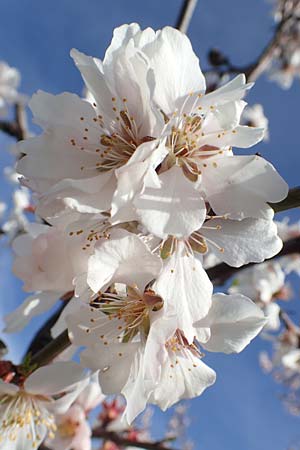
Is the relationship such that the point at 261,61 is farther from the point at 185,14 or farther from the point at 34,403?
the point at 34,403

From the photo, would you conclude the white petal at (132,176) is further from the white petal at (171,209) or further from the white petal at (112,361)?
the white petal at (112,361)

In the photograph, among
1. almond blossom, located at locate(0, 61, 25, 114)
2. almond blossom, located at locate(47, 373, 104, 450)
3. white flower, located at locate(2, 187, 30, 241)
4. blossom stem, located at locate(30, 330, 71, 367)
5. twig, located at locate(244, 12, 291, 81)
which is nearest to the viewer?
blossom stem, located at locate(30, 330, 71, 367)

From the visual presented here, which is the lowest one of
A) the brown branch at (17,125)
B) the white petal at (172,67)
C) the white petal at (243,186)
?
the brown branch at (17,125)

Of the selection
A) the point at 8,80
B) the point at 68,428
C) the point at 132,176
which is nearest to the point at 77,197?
the point at 132,176

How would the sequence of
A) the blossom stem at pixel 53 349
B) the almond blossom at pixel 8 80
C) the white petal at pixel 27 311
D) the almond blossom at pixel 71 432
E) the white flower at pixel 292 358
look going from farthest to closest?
the almond blossom at pixel 8 80
the white flower at pixel 292 358
the almond blossom at pixel 71 432
the white petal at pixel 27 311
the blossom stem at pixel 53 349

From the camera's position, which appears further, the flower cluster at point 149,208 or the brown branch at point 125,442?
the brown branch at point 125,442

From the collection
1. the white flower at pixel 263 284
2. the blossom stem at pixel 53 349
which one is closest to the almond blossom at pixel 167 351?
the blossom stem at pixel 53 349

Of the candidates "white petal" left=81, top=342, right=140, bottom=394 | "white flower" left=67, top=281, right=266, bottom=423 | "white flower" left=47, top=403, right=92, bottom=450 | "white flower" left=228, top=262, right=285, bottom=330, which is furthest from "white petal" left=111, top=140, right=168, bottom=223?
"white flower" left=228, top=262, right=285, bottom=330

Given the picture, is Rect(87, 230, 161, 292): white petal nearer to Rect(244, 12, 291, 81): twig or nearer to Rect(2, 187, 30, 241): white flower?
Rect(244, 12, 291, 81): twig
